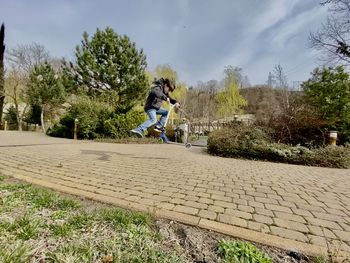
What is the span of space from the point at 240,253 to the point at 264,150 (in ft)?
18.8

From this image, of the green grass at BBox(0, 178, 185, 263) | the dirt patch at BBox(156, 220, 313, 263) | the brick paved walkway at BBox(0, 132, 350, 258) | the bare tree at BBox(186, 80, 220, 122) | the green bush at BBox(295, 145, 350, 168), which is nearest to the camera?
the green grass at BBox(0, 178, 185, 263)

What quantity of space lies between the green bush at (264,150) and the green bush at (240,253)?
220 inches

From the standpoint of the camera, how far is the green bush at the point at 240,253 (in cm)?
156

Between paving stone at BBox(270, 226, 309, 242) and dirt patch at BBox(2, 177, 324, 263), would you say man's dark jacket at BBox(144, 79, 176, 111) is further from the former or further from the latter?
paving stone at BBox(270, 226, 309, 242)

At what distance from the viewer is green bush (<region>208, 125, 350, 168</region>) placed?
Result: 20.5 ft

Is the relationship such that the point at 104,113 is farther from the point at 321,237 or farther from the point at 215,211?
the point at 321,237

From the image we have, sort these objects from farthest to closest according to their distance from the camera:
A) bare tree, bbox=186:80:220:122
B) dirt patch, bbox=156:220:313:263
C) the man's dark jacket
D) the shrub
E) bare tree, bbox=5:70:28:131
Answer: bare tree, bbox=186:80:220:122 → bare tree, bbox=5:70:28:131 → the shrub → the man's dark jacket → dirt patch, bbox=156:220:313:263

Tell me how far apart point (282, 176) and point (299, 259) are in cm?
313

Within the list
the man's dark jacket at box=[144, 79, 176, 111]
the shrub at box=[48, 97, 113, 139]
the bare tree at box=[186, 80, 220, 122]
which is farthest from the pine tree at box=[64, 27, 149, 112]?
the bare tree at box=[186, 80, 220, 122]

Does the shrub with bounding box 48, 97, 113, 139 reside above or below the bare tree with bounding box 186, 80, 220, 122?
below

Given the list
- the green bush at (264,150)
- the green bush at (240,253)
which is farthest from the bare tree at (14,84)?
the green bush at (240,253)

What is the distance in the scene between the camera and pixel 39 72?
878 inches

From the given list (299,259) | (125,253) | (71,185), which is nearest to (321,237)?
(299,259)

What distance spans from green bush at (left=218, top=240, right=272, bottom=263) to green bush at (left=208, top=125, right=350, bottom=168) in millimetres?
5598
